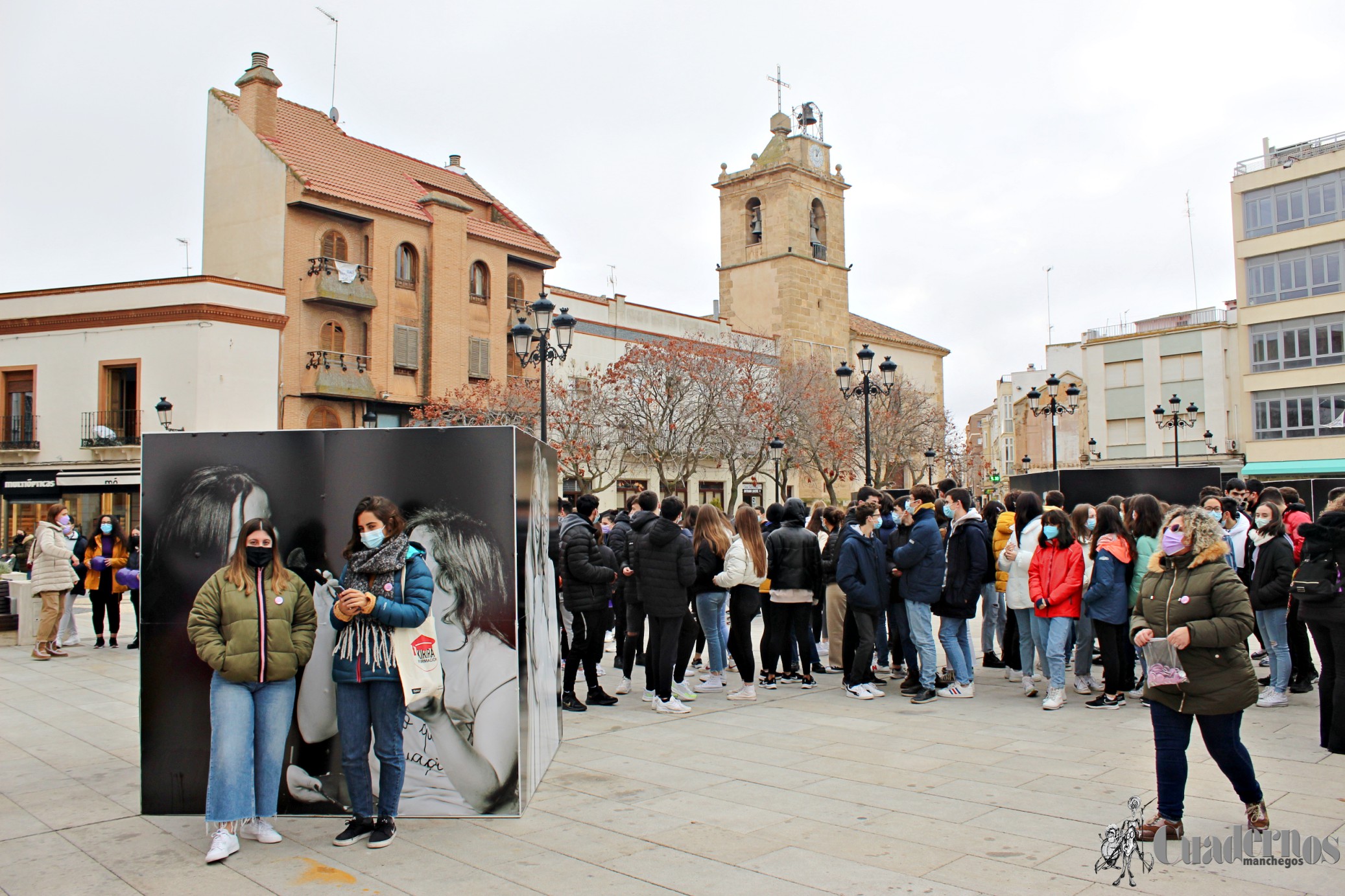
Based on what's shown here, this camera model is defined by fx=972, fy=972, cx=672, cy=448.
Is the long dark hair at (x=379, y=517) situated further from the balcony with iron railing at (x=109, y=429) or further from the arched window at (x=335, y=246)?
the arched window at (x=335, y=246)

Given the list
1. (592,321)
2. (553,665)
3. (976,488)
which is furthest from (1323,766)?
(976,488)

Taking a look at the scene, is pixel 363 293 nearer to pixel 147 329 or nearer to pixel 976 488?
pixel 147 329

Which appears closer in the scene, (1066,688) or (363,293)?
(1066,688)

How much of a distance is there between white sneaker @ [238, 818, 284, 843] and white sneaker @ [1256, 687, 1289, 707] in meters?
7.83

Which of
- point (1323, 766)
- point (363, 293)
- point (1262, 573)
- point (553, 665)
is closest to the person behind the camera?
point (1323, 766)

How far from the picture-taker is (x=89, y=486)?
28.2m

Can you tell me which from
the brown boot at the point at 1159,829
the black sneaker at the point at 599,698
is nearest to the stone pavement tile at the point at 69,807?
the black sneaker at the point at 599,698

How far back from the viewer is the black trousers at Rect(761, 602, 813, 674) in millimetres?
9852

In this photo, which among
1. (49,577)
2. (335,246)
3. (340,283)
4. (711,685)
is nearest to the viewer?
(711,685)

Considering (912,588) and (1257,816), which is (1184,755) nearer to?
(1257,816)

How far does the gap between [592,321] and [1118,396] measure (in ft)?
95.2

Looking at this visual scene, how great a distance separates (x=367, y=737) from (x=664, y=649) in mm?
3768

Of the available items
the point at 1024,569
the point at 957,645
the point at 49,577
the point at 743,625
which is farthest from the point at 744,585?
the point at 49,577

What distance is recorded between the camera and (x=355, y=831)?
5.17 m
